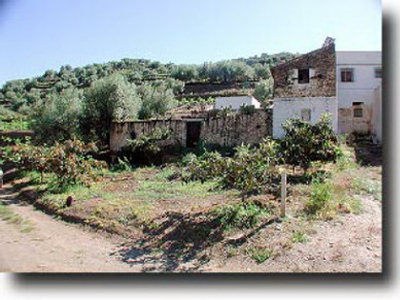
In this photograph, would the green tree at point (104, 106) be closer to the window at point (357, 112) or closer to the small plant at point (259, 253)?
the window at point (357, 112)

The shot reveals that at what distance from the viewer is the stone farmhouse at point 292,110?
965 centimetres

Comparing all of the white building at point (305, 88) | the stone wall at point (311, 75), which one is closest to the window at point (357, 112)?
the white building at point (305, 88)

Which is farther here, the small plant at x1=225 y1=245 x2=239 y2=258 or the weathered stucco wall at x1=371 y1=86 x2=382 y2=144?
the weathered stucco wall at x1=371 y1=86 x2=382 y2=144

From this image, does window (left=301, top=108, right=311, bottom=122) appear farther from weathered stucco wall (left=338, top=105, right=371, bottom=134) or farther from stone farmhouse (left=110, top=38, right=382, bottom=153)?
weathered stucco wall (left=338, top=105, right=371, bottom=134)

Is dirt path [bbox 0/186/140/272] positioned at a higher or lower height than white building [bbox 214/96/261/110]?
lower

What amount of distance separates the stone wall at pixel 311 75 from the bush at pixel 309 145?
10.5 feet

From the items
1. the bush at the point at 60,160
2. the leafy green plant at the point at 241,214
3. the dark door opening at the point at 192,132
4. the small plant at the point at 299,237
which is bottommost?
the small plant at the point at 299,237

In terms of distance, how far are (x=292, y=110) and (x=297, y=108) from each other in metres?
0.14

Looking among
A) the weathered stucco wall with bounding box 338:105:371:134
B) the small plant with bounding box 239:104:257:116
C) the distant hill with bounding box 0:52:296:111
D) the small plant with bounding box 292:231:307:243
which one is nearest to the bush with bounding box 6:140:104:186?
the distant hill with bounding box 0:52:296:111

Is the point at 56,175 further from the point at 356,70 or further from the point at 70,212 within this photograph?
the point at 356,70

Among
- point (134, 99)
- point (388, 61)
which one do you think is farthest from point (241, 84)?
point (388, 61)

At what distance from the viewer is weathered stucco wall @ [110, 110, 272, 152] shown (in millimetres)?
10797

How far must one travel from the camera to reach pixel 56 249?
15.1 feet

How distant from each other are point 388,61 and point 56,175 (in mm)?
6695
